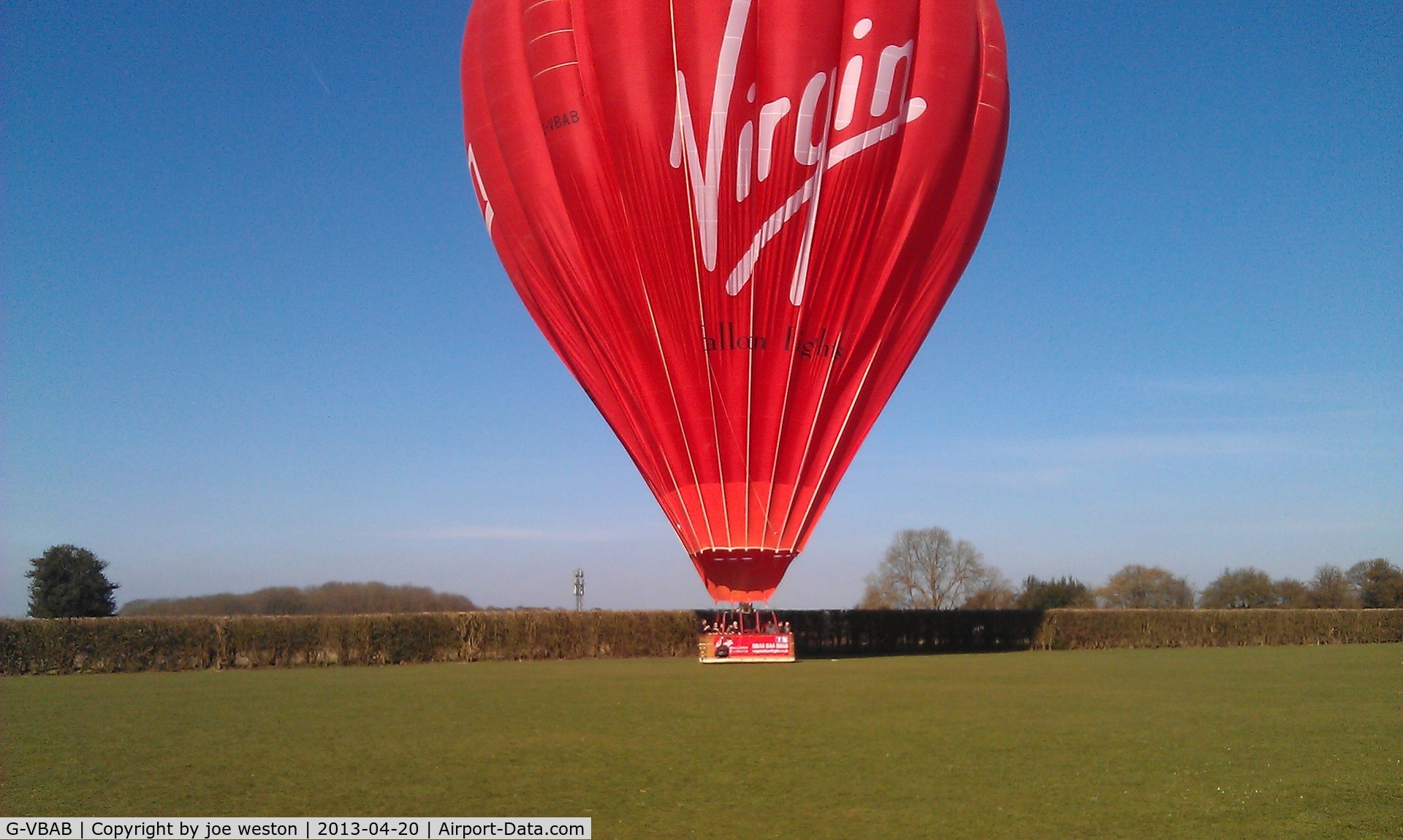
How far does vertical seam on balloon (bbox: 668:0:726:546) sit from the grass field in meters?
4.22

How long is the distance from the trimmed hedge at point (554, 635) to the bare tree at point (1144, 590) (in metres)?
29.2

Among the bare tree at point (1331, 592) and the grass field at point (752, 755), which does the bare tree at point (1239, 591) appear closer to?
the bare tree at point (1331, 592)

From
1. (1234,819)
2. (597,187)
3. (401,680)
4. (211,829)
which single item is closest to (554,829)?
(211,829)

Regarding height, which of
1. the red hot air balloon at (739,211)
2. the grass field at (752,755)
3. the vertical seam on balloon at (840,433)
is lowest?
the grass field at (752,755)

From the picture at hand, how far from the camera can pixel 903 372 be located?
2186 cm

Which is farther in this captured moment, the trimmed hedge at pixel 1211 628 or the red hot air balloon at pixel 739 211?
the trimmed hedge at pixel 1211 628

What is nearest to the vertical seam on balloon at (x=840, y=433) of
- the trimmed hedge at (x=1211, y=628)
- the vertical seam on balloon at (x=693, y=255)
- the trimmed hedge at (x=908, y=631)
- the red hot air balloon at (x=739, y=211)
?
the red hot air balloon at (x=739, y=211)

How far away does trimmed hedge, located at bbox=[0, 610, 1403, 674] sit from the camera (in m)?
22.7

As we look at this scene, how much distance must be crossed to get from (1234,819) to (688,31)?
15.6m

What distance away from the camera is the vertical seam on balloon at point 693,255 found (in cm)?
1906

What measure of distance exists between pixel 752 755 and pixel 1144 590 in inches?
2540

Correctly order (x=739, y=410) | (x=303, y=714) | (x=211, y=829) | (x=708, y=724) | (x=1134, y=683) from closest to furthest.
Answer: (x=211, y=829)
(x=708, y=724)
(x=303, y=714)
(x=1134, y=683)
(x=739, y=410)

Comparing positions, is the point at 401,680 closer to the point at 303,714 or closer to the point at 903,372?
the point at 303,714

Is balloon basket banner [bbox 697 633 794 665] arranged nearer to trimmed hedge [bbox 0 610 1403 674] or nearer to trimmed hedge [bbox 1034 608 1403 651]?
trimmed hedge [bbox 0 610 1403 674]
